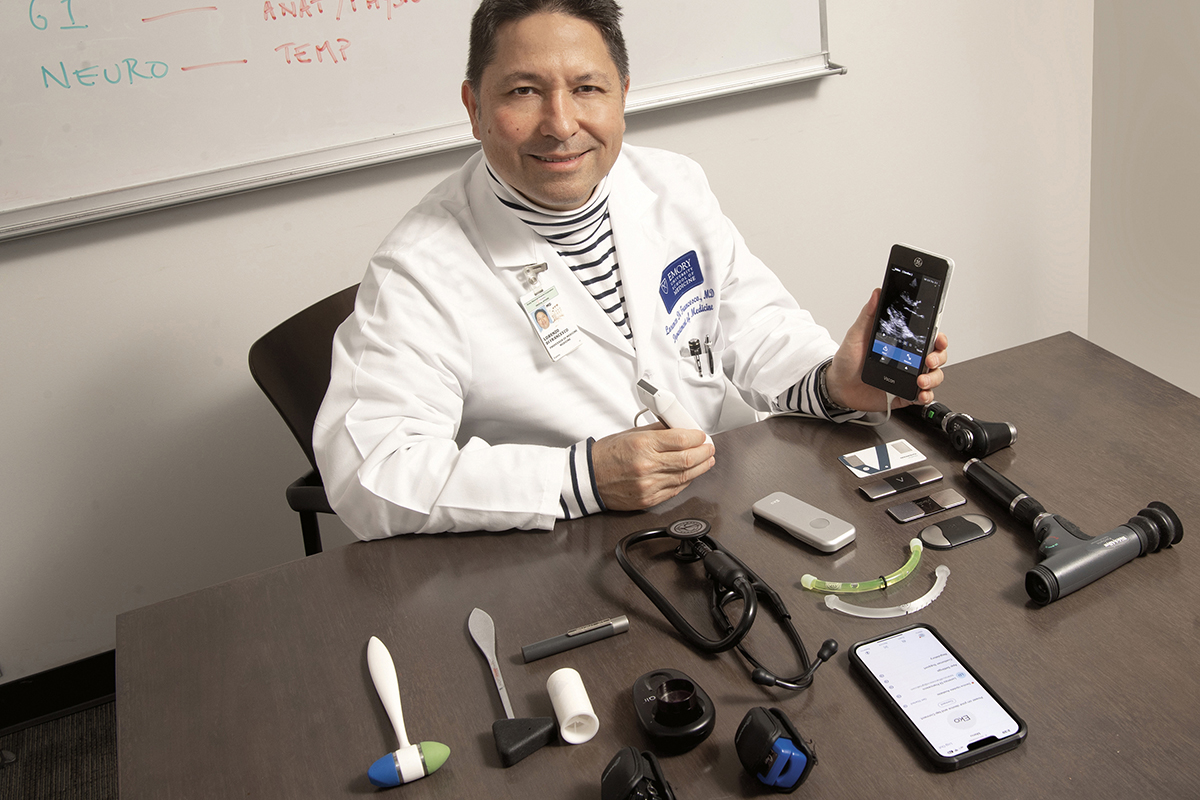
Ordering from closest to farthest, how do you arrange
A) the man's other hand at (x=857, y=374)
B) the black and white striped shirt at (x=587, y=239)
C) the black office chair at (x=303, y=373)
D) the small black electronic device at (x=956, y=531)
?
1. the small black electronic device at (x=956, y=531)
2. the man's other hand at (x=857, y=374)
3. the black and white striped shirt at (x=587, y=239)
4. the black office chair at (x=303, y=373)

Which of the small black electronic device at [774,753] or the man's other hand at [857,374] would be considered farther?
the man's other hand at [857,374]

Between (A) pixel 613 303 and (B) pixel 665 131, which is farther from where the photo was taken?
(B) pixel 665 131

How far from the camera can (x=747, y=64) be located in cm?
247

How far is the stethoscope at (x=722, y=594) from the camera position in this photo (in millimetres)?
896

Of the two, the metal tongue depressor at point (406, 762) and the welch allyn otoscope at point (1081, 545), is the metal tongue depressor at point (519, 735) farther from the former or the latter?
the welch allyn otoscope at point (1081, 545)

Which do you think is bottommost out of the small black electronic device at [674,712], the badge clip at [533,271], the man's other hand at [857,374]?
the small black electronic device at [674,712]

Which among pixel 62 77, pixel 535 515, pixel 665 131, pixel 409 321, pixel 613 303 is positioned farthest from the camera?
pixel 665 131

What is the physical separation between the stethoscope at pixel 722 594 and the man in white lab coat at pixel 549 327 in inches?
4.2

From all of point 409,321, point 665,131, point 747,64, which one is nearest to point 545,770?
point 409,321

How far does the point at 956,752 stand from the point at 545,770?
0.38m

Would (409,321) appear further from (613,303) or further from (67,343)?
(67,343)

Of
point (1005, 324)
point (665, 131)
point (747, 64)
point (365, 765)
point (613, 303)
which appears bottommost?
point (1005, 324)

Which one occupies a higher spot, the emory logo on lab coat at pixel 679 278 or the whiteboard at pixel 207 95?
the whiteboard at pixel 207 95

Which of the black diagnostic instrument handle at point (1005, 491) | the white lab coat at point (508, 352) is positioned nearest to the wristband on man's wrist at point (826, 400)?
the white lab coat at point (508, 352)
